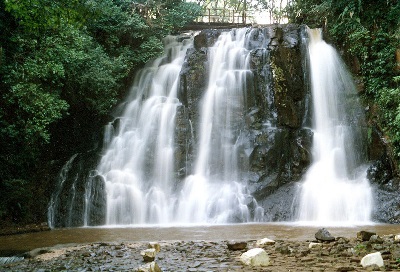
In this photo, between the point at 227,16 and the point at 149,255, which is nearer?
the point at 149,255

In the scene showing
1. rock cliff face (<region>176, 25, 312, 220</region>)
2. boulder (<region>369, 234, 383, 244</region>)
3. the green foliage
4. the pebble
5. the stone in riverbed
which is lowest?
the pebble

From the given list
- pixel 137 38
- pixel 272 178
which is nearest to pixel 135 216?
pixel 272 178

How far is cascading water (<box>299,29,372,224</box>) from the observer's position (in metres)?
12.4

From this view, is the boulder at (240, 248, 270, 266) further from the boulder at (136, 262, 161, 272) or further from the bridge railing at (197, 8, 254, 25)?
the bridge railing at (197, 8, 254, 25)

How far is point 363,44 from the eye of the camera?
16375 mm

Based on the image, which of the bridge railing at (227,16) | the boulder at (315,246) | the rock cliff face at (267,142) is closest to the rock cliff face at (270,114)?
the rock cliff face at (267,142)

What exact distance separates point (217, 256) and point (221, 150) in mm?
→ 8674

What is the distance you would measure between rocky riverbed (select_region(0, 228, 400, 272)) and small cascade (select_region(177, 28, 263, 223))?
541 centimetres

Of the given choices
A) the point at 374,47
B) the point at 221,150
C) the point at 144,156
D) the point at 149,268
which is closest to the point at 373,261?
the point at 149,268

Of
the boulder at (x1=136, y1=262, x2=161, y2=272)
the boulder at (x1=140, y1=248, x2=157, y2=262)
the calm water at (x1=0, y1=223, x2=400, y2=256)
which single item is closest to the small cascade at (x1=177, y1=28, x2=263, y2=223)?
the calm water at (x1=0, y1=223, x2=400, y2=256)

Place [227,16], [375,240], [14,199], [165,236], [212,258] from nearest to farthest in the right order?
[212,258] → [375,240] → [165,236] → [14,199] → [227,16]

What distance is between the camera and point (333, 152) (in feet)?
47.7

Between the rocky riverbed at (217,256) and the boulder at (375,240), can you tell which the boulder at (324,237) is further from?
the boulder at (375,240)

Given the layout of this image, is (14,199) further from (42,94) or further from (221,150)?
(221,150)
